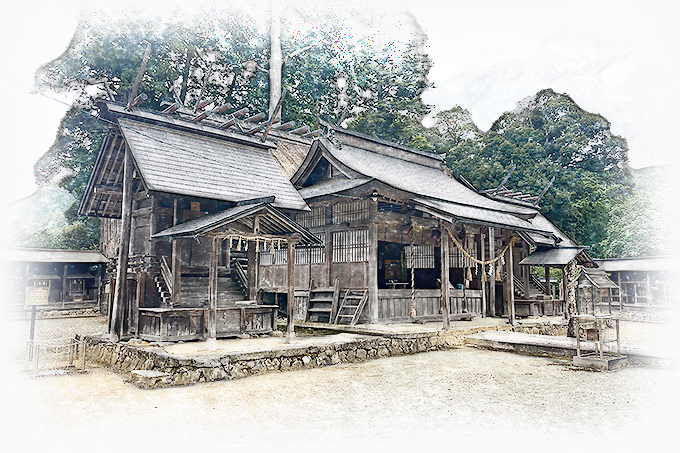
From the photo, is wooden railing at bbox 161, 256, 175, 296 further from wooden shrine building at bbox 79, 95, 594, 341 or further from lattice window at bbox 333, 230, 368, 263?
lattice window at bbox 333, 230, 368, 263

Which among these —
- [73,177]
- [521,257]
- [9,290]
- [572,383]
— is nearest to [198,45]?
[73,177]

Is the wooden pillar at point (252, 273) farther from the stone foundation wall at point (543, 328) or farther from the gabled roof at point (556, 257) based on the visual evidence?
the gabled roof at point (556, 257)

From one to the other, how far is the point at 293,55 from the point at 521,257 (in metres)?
21.5

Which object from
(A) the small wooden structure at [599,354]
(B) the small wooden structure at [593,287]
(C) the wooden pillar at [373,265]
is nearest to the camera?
(A) the small wooden structure at [599,354]

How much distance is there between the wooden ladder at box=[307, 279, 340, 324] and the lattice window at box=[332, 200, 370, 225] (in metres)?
2.13

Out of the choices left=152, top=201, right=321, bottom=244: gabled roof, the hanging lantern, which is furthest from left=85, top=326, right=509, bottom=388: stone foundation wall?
the hanging lantern

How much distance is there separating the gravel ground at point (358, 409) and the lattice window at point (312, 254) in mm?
6750

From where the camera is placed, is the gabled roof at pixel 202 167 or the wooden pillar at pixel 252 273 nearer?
the gabled roof at pixel 202 167

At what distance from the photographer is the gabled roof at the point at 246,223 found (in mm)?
10281

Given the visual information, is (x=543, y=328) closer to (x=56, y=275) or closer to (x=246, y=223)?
(x=246, y=223)

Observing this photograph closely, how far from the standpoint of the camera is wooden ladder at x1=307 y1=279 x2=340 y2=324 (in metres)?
15.5

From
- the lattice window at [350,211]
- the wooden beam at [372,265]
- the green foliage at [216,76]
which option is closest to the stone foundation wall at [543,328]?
the wooden beam at [372,265]

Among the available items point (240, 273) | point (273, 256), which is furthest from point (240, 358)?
point (273, 256)

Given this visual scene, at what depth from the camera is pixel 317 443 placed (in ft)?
17.0
